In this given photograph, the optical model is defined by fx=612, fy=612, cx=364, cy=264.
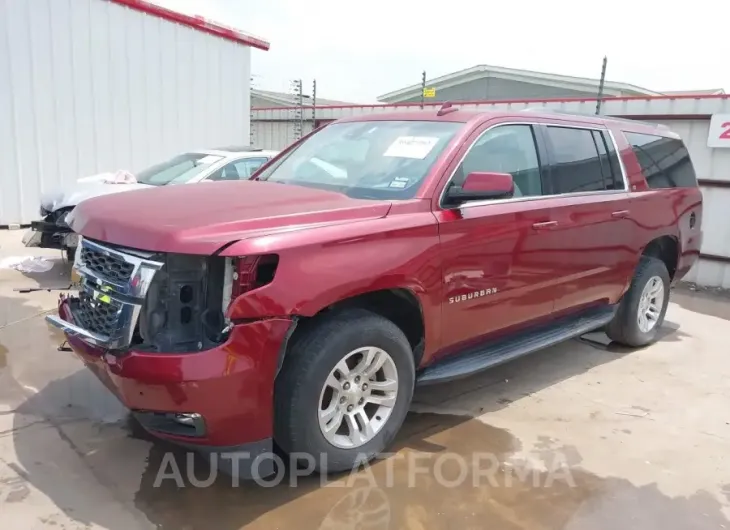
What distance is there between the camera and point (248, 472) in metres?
2.88

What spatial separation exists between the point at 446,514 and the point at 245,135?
1123cm

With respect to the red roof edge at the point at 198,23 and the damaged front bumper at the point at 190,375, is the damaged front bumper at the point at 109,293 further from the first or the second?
the red roof edge at the point at 198,23

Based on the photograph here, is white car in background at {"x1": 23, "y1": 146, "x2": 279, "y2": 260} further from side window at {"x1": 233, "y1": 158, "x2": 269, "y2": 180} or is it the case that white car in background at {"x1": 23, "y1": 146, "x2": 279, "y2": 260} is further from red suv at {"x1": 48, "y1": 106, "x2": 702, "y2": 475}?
red suv at {"x1": 48, "y1": 106, "x2": 702, "y2": 475}

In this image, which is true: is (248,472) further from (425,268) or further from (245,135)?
(245,135)

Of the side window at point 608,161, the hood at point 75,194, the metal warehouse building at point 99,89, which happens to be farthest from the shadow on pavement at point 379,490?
the metal warehouse building at point 99,89

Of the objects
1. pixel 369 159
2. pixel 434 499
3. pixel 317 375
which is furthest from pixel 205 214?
pixel 434 499

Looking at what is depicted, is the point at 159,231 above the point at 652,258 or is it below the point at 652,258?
above

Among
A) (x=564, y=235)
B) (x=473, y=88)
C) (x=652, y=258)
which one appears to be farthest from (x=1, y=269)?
(x=473, y=88)

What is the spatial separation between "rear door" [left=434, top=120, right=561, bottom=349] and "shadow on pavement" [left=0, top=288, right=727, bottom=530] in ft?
2.36

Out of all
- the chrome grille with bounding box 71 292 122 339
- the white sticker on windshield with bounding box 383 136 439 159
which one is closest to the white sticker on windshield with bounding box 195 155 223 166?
the white sticker on windshield with bounding box 383 136 439 159

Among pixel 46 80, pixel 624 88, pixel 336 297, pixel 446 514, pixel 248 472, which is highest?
pixel 624 88

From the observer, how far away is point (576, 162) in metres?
4.50

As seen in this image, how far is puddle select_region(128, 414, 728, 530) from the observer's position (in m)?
2.87

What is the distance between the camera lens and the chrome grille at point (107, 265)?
2809 millimetres
